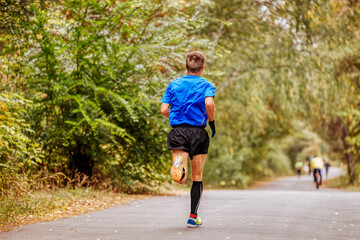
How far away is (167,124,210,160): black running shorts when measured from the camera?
6305 mm

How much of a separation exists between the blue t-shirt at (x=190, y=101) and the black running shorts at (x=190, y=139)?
0.07 m

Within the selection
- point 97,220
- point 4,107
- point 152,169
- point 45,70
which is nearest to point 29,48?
point 45,70

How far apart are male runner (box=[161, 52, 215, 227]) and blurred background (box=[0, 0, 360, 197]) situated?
289 centimetres

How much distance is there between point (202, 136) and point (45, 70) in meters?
5.84

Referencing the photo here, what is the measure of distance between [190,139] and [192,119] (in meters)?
0.24

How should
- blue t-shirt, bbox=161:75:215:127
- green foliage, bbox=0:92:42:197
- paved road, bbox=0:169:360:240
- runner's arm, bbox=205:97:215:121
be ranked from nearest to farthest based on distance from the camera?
1. paved road, bbox=0:169:360:240
2. runner's arm, bbox=205:97:215:121
3. blue t-shirt, bbox=161:75:215:127
4. green foliage, bbox=0:92:42:197

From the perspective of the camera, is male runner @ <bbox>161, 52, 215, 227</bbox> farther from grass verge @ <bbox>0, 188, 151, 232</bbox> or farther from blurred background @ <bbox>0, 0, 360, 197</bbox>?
blurred background @ <bbox>0, 0, 360, 197</bbox>

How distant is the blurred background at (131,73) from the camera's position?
10.4 meters

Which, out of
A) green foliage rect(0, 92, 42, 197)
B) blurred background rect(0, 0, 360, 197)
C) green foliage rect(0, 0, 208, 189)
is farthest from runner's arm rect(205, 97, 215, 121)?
green foliage rect(0, 0, 208, 189)

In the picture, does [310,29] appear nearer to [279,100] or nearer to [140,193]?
[279,100]

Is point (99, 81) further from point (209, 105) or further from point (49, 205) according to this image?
point (209, 105)

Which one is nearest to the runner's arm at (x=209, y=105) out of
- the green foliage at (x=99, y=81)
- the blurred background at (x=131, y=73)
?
the blurred background at (x=131, y=73)

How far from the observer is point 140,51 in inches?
460

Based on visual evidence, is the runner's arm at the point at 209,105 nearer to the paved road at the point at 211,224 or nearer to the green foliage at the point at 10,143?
the paved road at the point at 211,224
